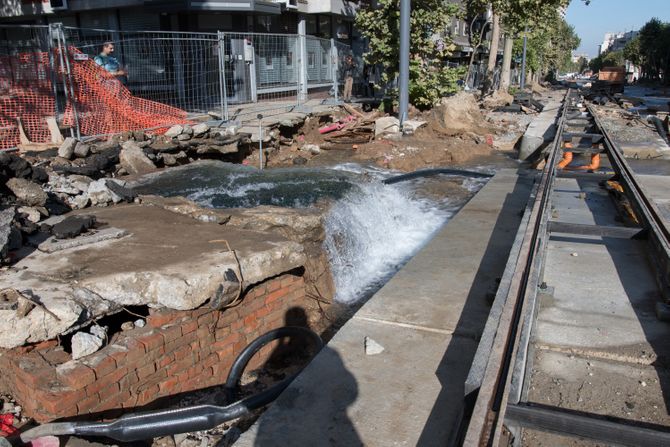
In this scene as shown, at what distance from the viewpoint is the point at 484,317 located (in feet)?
13.7

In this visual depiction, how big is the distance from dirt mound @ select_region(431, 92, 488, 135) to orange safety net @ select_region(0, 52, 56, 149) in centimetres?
1017

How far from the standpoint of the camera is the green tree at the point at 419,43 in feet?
56.1

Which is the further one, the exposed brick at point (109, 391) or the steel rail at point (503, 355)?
the exposed brick at point (109, 391)

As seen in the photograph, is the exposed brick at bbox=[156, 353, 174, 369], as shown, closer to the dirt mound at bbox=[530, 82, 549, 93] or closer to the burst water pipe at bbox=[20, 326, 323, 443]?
the burst water pipe at bbox=[20, 326, 323, 443]

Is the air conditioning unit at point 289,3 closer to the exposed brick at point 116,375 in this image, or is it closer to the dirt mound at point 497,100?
the dirt mound at point 497,100

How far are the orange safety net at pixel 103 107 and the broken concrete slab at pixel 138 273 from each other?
536cm

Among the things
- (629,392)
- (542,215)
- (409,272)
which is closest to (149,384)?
(409,272)

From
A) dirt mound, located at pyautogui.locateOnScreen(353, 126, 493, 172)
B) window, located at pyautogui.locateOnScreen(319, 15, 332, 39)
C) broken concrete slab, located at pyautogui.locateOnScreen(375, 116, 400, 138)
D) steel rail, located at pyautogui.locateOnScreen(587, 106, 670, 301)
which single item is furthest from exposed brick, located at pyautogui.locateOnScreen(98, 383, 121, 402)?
window, located at pyautogui.locateOnScreen(319, 15, 332, 39)

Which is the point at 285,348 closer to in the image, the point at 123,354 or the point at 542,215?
the point at 123,354

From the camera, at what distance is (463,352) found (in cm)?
371

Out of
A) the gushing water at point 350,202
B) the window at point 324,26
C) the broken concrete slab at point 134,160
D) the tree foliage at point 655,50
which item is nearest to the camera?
the gushing water at point 350,202

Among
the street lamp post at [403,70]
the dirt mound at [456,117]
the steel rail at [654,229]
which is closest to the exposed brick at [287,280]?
the steel rail at [654,229]

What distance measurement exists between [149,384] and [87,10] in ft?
66.5

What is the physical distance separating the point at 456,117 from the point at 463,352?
1402cm
